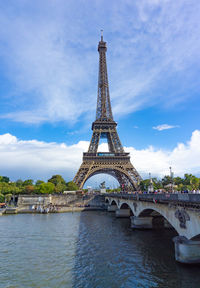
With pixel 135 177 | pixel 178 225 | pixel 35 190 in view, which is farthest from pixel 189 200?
pixel 35 190

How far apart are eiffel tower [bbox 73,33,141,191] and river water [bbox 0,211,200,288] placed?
151ft

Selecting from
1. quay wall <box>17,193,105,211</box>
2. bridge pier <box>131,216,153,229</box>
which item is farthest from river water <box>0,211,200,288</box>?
quay wall <box>17,193,105,211</box>

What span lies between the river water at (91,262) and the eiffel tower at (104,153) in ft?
151

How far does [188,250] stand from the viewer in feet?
57.7

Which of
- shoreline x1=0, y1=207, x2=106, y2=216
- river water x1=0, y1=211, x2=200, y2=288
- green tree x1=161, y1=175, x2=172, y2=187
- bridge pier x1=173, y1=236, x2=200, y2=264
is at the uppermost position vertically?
green tree x1=161, y1=175, x2=172, y2=187

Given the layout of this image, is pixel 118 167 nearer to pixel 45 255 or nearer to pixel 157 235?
pixel 157 235

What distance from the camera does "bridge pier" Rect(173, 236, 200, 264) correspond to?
17275 millimetres

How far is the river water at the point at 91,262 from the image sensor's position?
15.5 meters

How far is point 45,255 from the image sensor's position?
21703 millimetres

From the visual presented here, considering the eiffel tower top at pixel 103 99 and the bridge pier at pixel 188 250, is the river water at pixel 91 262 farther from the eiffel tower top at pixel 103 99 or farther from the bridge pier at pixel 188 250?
the eiffel tower top at pixel 103 99

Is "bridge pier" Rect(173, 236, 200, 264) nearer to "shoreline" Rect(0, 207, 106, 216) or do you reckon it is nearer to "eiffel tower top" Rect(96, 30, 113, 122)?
"shoreline" Rect(0, 207, 106, 216)

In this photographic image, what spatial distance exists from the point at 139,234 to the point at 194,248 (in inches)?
593

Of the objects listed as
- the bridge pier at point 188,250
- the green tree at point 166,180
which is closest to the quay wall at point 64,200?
the green tree at point 166,180

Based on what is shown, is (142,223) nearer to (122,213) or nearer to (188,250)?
(122,213)
